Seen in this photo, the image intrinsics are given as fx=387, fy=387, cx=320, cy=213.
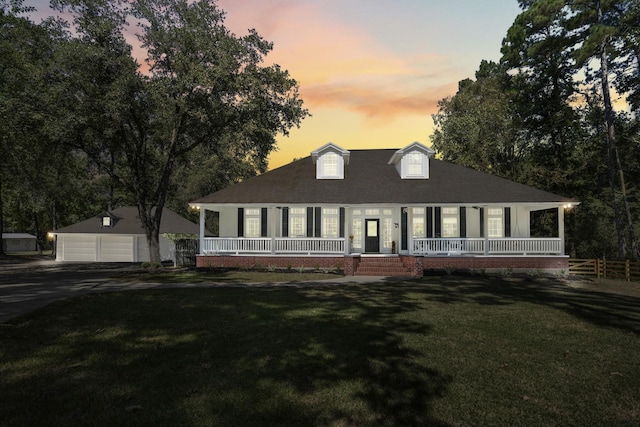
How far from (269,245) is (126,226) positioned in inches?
690

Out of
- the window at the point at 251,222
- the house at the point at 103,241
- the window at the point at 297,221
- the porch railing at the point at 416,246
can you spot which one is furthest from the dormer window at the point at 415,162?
the house at the point at 103,241

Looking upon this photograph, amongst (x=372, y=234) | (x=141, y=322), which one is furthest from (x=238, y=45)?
(x=141, y=322)

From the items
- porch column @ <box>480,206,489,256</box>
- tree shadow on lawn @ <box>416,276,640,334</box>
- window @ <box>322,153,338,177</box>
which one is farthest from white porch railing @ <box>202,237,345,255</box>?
porch column @ <box>480,206,489,256</box>

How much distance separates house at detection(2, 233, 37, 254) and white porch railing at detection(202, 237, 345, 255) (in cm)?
5945

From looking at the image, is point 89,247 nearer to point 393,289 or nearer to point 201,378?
point 393,289

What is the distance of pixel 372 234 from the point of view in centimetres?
2372

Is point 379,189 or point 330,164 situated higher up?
point 330,164

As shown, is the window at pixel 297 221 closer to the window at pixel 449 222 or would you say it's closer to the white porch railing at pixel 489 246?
the white porch railing at pixel 489 246

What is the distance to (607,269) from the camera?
2138 centimetres

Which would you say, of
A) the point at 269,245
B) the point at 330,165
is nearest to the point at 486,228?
the point at 330,165

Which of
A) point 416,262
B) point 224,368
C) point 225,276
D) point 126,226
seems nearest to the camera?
point 224,368

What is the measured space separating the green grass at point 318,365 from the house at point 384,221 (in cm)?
1063

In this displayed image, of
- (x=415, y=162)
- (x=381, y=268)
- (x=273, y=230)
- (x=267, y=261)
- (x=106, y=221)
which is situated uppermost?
(x=415, y=162)

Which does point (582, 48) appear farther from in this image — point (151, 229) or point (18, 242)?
point (18, 242)
